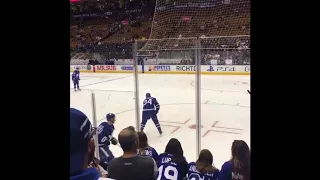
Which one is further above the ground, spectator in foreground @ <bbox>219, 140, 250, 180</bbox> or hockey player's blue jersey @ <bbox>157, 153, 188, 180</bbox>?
spectator in foreground @ <bbox>219, 140, 250, 180</bbox>

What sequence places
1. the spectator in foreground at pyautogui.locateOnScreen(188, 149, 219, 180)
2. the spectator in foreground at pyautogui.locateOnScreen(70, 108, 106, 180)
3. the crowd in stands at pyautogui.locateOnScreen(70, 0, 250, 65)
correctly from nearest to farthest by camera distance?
the spectator in foreground at pyautogui.locateOnScreen(70, 108, 106, 180), the spectator in foreground at pyautogui.locateOnScreen(188, 149, 219, 180), the crowd in stands at pyautogui.locateOnScreen(70, 0, 250, 65)

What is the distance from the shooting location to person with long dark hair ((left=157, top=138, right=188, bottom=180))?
255 centimetres

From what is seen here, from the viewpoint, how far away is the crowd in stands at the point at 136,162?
2.72ft

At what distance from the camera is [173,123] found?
6.16 meters

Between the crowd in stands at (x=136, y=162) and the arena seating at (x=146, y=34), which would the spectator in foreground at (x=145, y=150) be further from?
the arena seating at (x=146, y=34)

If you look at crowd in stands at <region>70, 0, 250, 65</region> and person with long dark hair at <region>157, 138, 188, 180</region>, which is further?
crowd in stands at <region>70, 0, 250, 65</region>

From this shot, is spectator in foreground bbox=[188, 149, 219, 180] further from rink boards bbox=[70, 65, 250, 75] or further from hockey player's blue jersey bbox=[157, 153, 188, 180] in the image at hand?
rink boards bbox=[70, 65, 250, 75]

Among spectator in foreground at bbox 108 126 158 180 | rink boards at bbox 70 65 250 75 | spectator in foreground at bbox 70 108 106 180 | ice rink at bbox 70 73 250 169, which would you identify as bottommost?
ice rink at bbox 70 73 250 169

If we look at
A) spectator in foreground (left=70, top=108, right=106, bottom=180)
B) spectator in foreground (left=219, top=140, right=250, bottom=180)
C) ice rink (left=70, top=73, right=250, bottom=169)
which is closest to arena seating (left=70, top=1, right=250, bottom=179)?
spectator in foreground (left=70, top=108, right=106, bottom=180)

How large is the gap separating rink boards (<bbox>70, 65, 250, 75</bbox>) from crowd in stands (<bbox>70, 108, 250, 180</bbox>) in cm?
776

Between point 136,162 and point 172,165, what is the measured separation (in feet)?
3.16

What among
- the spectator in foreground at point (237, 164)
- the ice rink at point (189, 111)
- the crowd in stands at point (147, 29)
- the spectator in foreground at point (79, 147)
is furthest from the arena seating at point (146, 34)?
the ice rink at point (189, 111)
